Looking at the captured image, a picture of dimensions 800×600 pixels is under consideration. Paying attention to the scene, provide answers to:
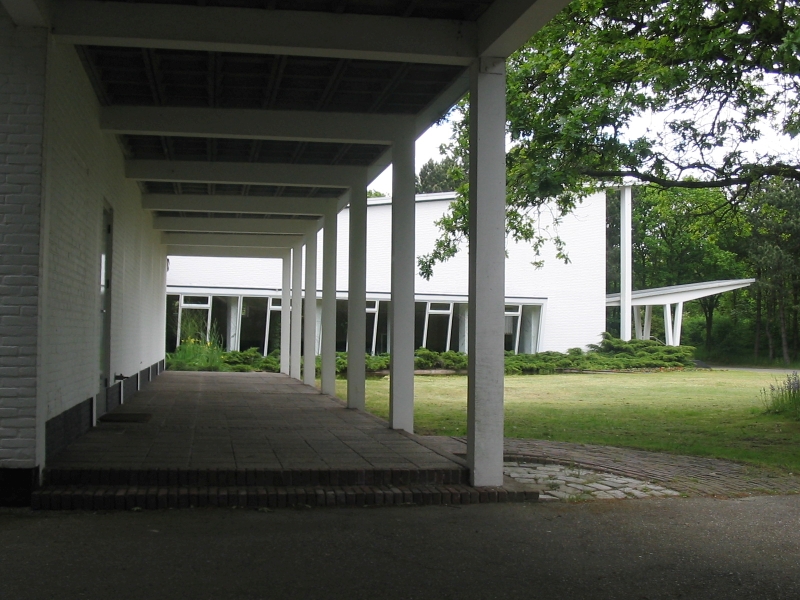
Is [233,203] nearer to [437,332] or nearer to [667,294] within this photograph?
[437,332]

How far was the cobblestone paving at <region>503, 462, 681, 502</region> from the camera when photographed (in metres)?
7.15

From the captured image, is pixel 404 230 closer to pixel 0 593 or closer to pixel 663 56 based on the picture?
pixel 663 56

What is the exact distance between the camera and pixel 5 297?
640 cm

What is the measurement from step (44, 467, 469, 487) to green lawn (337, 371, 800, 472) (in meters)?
4.24

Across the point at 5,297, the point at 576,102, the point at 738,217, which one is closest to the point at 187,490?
the point at 5,297

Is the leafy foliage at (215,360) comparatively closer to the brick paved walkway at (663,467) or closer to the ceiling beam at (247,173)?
the ceiling beam at (247,173)

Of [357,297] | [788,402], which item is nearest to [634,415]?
[788,402]

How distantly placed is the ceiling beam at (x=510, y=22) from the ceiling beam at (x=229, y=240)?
13230 mm

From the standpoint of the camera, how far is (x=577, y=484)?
7594 mm

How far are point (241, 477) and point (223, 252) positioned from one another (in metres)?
16.6

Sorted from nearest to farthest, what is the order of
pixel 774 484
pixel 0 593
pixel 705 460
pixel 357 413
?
pixel 0 593 < pixel 774 484 < pixel 705 460 < pixel 357 413

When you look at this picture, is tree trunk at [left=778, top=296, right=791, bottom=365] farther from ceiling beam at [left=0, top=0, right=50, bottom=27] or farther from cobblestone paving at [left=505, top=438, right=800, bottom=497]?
ceiling beam at [left=0, top=0, right=50, bottom=27]

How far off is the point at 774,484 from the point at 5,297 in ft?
22.1

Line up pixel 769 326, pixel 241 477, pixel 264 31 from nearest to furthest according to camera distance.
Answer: pixel 241 477 → pixel 264 31 → pixel 769 326
